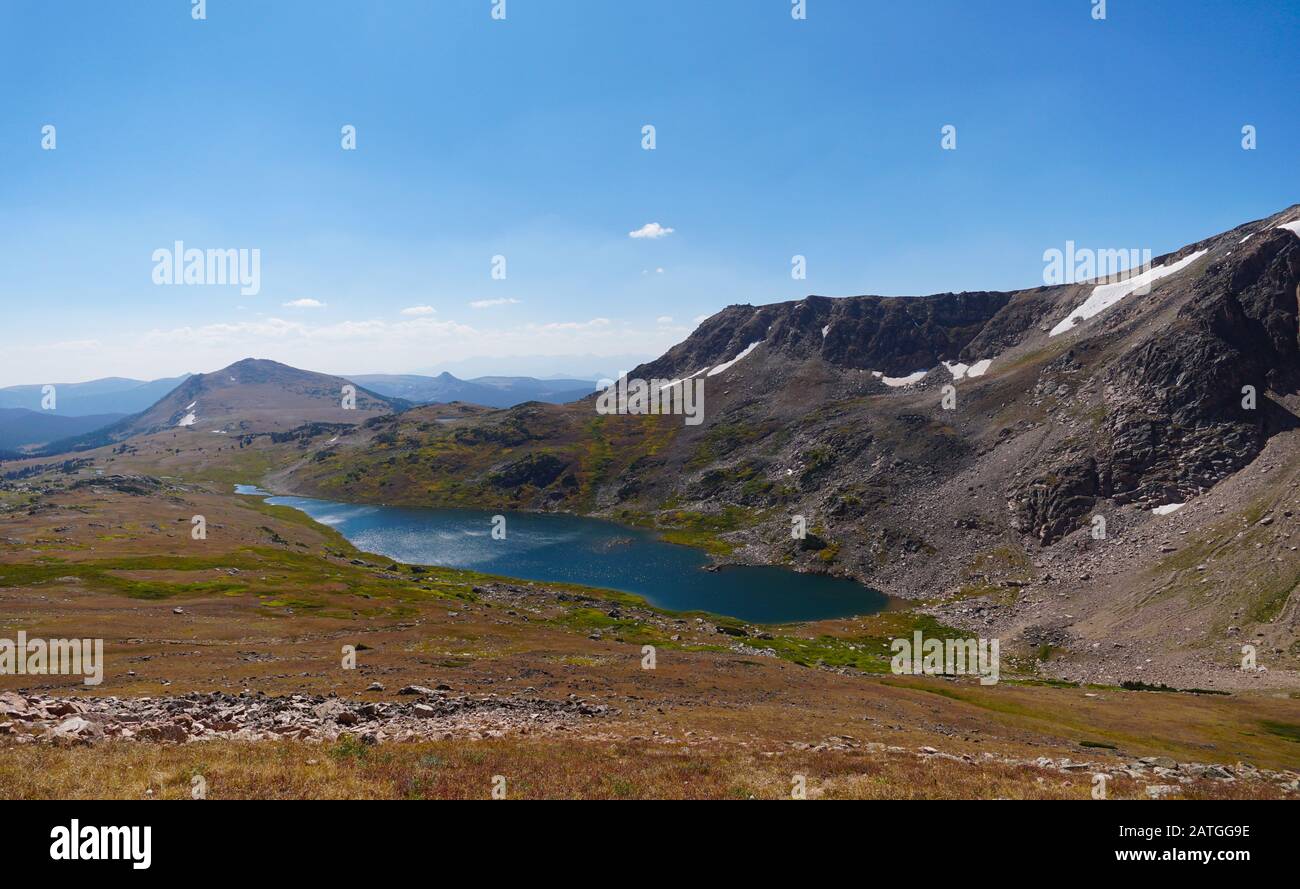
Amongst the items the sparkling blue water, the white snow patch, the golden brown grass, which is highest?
the white snow patch

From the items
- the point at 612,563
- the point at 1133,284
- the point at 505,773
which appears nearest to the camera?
the point at 505,773

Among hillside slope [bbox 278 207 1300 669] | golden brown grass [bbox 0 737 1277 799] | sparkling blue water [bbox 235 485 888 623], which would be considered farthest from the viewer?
sparkling blue water [bbox 235 485 888 623]

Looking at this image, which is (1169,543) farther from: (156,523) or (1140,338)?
(156,523)

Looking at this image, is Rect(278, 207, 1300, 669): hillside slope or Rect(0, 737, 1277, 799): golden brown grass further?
Rect(278, 207, 1300, 669): hillside slope

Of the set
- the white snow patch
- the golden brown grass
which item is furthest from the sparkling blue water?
the white snow patch

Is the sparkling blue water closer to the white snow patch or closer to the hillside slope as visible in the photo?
the hillside slope

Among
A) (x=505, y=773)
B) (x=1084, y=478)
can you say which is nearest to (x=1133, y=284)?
(x=1084, y=478)

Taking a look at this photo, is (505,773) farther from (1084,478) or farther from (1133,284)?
(1133,284)

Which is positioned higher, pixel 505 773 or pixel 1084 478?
pixel 1084 478

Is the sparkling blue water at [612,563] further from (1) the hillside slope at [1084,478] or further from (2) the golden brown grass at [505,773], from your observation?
(2) the golden brown grass at [505,773]

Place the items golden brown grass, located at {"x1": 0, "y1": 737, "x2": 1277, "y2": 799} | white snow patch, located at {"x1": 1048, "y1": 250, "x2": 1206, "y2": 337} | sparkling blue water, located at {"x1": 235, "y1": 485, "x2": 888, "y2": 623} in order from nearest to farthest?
golden brown grass, located at {"x1": 0, "y1": 737, "x2": 1277, "y2": 799}, sparkling blue water, located at {"x1": 235, "y1": 485, "x2": 888, "y2": 623}, white snow patch, located at {"x1": 1048, "y1": 250, "x2": 1206, "y2": 337}
